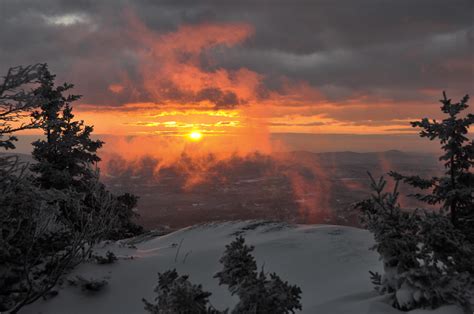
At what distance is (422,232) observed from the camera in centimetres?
750

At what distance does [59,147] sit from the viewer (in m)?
19.9

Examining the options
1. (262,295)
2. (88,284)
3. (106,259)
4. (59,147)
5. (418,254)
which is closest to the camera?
(262,295)

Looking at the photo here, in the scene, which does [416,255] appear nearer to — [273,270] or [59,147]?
[273,270]

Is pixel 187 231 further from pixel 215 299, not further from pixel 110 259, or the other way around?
pixel 215 299

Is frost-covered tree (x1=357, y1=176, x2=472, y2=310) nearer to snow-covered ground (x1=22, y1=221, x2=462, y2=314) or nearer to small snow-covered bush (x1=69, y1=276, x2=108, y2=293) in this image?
snow-covered ground (x1=22, y1=221, x2=462, y2=314)

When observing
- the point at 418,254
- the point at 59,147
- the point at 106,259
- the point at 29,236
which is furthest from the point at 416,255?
the point at 59,147

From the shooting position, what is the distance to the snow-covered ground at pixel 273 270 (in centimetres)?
944

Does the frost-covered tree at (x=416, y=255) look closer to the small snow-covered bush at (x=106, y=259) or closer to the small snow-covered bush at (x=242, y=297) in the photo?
the small snow-covered bush at (x=242, y=297)

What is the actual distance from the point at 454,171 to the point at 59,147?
18.4 m

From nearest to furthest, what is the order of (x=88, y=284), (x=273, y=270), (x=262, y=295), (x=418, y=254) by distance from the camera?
1. (x=262, y=295)
2. (x=418, y=254)
3. (x=88, y=284)
4. (x=273, y=270)

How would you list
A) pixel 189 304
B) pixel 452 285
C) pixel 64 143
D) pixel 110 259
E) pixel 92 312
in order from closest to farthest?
pixel 189 304, pixel 452 285, pixel 92 312, pixel 110 259, pixel 64 143

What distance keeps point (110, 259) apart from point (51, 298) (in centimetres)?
262

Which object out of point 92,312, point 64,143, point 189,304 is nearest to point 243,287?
point 189,304

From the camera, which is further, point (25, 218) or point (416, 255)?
point (25, 218)
